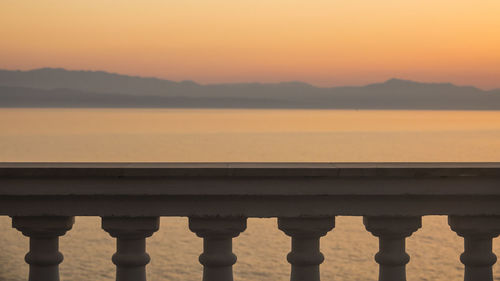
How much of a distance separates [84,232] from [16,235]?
429cm

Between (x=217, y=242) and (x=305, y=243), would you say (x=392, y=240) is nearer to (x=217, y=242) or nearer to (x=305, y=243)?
(x=305, y=243)

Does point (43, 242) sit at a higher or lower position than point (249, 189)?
lower

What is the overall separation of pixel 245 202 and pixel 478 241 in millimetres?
1196

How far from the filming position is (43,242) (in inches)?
132

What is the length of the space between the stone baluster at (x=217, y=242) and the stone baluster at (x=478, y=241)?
1103mm

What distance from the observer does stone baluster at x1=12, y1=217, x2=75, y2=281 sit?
3320 millimetres

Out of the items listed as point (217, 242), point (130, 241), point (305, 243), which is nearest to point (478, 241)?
point (305, 243)

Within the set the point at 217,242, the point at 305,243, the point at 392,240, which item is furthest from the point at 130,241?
the point at 392,240

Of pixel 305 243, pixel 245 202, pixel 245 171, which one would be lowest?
pixel 305 243

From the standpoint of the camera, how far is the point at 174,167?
321cm

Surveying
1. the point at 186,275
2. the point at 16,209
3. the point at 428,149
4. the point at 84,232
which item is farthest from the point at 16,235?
the point at 428,149

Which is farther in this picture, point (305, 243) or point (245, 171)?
point (305, 243)

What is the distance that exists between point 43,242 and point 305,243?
1318mm

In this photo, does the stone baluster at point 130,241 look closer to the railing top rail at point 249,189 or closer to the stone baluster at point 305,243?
the railing top rail at point 249,189
